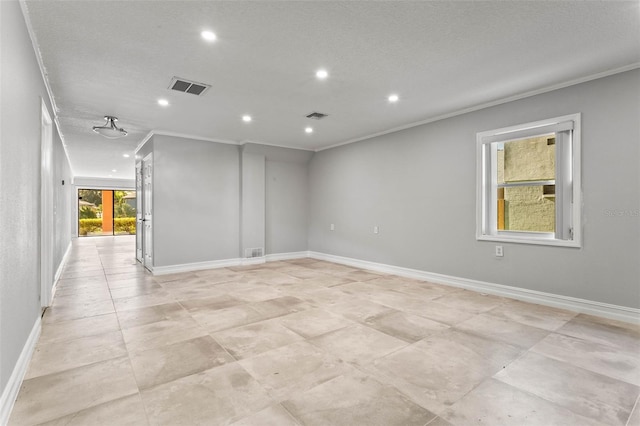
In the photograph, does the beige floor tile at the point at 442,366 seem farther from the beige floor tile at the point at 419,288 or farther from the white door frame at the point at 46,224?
the white door frame at the point at 46,224

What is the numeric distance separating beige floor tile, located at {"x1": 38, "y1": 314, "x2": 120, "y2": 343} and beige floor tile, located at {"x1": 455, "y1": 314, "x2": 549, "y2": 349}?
3543 millimetres

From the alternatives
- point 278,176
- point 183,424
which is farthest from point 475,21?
point 278,176

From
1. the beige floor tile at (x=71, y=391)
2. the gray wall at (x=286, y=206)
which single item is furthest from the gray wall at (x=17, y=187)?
the gray wall at (x=286, y=206)

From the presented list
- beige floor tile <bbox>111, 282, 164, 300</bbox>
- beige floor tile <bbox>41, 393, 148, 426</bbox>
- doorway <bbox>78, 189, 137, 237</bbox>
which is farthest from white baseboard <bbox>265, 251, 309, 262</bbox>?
doorway <bbox>78, 189, 137, 237</bbox>

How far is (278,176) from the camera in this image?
7.41 m

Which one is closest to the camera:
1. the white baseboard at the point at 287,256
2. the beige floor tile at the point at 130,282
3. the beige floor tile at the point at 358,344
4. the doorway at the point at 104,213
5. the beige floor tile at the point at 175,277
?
the beige floor tile at the point at 358,344

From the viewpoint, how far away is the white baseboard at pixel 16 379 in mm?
1694

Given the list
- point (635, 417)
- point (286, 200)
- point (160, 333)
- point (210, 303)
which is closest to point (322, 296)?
point (210, 303)

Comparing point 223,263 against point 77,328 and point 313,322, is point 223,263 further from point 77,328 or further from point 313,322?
point 313,322

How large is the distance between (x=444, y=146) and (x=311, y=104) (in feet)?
7.13

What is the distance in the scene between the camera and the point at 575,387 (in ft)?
6.72

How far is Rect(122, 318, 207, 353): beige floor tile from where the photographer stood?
271cm

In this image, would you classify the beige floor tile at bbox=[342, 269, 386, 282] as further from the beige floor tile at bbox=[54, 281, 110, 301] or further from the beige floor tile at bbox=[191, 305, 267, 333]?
the beige floor tile at bbox=[54, 281, 110, 301]

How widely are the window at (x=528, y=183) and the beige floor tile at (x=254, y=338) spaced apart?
310cm
